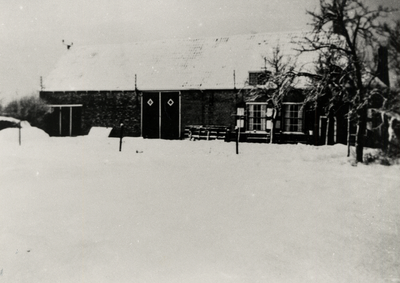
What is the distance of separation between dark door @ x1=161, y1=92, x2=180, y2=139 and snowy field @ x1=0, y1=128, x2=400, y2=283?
1063 cm

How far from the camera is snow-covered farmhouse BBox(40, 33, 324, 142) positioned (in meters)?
16.8

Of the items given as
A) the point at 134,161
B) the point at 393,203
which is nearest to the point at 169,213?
the point at 393,203

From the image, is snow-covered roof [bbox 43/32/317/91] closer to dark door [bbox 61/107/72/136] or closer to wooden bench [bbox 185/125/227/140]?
dark door [bbox 61/107/72/136]

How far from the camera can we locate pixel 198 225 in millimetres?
4605

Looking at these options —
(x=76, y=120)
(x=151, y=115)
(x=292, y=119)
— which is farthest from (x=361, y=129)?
(x=76, y=120)

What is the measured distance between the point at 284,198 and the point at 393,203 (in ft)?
5.46

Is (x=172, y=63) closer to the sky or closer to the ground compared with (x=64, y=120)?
closer to the sky

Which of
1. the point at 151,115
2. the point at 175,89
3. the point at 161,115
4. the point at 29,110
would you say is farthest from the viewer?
the point at 151,115

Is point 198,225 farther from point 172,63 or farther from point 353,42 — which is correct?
point 172,63

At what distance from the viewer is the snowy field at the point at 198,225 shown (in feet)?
12.0

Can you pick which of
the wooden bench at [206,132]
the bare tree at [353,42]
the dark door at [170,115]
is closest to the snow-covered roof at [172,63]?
the dark door at [170,115]

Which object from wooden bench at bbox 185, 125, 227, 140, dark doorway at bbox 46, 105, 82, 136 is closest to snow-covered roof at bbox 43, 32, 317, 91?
dark doorway at bbox 46, 105, 82, 136

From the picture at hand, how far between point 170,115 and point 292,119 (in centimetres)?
610

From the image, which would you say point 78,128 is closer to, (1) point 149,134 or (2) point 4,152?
(1) point 149,134
